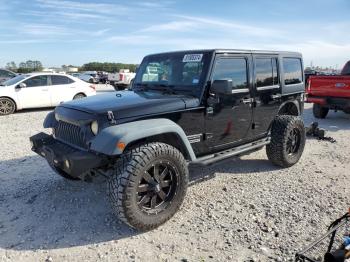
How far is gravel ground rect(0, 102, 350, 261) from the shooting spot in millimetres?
3291

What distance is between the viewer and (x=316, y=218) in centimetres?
389

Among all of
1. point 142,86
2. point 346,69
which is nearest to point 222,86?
point 142,86

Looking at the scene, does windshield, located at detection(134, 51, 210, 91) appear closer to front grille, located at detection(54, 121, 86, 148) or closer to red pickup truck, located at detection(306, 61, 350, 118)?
front grille, located at detection(54, 121, 86, 148)

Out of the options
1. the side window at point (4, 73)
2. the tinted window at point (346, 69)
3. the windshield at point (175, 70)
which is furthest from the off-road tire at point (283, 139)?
the side window at point (4, 73)

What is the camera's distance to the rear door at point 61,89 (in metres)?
12.3

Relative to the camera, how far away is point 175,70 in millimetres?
4660

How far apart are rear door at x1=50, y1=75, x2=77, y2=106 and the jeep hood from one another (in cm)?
856

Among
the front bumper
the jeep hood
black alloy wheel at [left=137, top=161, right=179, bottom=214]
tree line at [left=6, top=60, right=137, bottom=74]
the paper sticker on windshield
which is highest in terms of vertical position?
tree line at [left=6, top=60, right=137, bottom=74]

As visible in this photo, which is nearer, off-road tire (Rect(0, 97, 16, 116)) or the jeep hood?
the jeep hood

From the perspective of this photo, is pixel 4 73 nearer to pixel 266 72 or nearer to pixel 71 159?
pixel 266 72

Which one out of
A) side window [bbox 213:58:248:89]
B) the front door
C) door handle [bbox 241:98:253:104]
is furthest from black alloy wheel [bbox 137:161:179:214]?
door handle [bbox 241:98:253:104]

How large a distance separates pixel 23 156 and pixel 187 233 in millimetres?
3969

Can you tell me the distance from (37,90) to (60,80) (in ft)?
3.16

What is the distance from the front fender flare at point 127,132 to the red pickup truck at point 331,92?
24.8 feet
